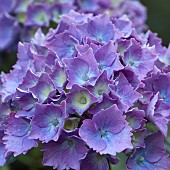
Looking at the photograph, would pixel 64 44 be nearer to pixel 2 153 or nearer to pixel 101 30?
pixel 101 30

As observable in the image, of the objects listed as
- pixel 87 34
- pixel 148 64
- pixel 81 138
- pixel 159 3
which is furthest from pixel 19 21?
pixel 159 3

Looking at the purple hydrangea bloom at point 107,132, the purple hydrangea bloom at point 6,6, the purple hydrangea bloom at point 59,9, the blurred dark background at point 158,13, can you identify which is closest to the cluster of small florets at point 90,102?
the purple hydrangea bloom at point 107,132

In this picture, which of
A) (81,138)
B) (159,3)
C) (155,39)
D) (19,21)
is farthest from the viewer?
(159,3)

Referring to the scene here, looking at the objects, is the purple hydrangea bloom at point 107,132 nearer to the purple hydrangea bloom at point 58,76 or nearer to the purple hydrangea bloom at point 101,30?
the purple hydrangea bloom at point 58,76

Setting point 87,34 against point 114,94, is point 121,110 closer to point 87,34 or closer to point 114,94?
point 114,94

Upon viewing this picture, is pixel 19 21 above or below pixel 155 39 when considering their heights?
below

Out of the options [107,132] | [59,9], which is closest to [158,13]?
[59,9]
